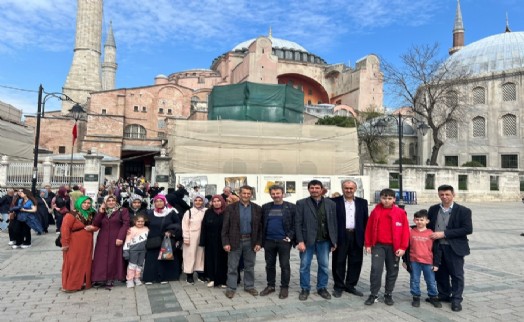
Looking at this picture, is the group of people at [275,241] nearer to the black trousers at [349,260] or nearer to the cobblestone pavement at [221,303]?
the black trousers at [349,260]

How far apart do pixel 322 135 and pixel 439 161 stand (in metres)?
23.6

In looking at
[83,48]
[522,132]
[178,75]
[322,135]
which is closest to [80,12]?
[83,48]

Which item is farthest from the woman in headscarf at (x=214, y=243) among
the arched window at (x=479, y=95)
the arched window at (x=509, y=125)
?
the arched window at (x=479, y=95)

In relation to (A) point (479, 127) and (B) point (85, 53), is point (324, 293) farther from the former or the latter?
(B) point (85, 53)

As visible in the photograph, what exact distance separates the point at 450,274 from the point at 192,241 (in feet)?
12.5

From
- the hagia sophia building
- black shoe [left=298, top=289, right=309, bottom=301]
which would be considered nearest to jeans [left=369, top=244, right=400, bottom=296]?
black shoe [left=298, top=289, right=309, bottom=301]

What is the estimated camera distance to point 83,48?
52.8 metres

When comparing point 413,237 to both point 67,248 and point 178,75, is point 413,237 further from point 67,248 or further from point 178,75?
point 178,75

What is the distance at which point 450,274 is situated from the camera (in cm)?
510

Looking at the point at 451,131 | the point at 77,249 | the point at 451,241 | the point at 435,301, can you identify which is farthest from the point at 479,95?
the point at 77,249

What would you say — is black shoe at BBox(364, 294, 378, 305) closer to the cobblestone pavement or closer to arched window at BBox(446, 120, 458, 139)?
the cobblestone pavement

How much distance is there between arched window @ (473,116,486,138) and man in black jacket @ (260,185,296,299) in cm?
3997

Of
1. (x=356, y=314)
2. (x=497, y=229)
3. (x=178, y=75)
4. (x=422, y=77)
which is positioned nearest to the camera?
(x=356, y=314)

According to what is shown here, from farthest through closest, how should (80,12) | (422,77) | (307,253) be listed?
(80,12), (422,77), (307,253)
